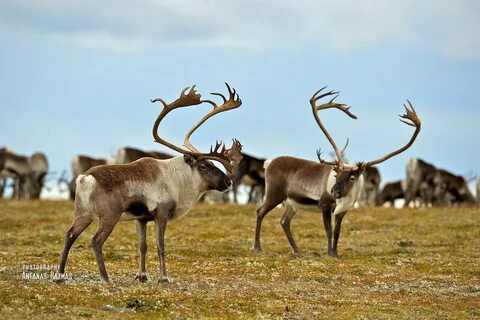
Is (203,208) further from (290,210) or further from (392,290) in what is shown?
(392,290)

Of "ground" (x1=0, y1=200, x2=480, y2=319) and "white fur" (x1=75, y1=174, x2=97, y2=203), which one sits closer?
"ground" (x1=0, y1=200, x2=480, y2=319)

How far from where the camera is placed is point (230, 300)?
15.7 m

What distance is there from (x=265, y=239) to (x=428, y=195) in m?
22.6

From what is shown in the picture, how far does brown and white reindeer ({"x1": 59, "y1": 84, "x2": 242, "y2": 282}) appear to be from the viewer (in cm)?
1636

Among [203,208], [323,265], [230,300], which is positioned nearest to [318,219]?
[203,208]

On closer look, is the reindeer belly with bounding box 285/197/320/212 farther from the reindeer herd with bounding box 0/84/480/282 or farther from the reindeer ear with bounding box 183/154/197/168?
the reindeer ear with bounding box 183/154/197/168

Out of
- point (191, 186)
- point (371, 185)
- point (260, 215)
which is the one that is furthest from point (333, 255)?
point (371, 185)

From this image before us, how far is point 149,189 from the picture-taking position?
56.3 feet

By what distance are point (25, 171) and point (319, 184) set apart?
96.0 feet

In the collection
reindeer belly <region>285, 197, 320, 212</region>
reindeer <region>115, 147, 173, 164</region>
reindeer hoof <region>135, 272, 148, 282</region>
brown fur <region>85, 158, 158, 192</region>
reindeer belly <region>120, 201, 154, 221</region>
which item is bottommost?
reindeer hoof <region>135, 272, 148, 282</region>

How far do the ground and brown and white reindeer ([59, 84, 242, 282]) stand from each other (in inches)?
33.7

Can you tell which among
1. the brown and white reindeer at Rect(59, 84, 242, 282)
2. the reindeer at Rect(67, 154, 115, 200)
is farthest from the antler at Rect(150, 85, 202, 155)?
the reindeer at Rect(67, 154, 115, 200)

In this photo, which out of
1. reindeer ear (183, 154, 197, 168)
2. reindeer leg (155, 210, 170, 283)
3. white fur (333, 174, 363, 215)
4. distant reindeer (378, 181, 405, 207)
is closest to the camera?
reindeer leg (155, 210, 170, 283)

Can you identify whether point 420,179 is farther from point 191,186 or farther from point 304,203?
point 191,186
